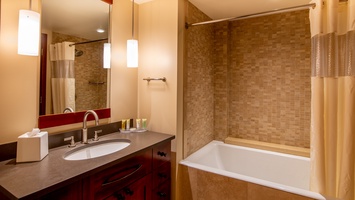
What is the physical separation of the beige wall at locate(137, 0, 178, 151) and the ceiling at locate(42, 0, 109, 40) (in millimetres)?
431

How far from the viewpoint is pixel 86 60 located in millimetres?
1666

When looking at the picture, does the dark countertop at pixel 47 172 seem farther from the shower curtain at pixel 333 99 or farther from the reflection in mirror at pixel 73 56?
the shower curtain at pixel 333 99

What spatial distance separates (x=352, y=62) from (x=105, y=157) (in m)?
1.83

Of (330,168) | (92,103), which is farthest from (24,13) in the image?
(330,168)

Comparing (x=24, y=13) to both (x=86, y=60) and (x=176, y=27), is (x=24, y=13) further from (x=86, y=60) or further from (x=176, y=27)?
(x=176, y=27)

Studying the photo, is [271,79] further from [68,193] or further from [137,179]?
[68,193]

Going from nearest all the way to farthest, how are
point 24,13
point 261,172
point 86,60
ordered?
point 24,13 → point 86,60 → point 261,172

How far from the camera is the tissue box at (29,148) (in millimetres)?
1123

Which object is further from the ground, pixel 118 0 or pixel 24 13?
pixel 118 0

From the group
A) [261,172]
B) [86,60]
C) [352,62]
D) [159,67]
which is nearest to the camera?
[352,62]

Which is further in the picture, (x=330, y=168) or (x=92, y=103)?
(x=92, y=103)

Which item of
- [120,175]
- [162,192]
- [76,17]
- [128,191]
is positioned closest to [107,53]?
[76,17]

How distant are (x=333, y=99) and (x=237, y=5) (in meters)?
1.35

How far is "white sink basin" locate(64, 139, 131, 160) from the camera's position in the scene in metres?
1.37
